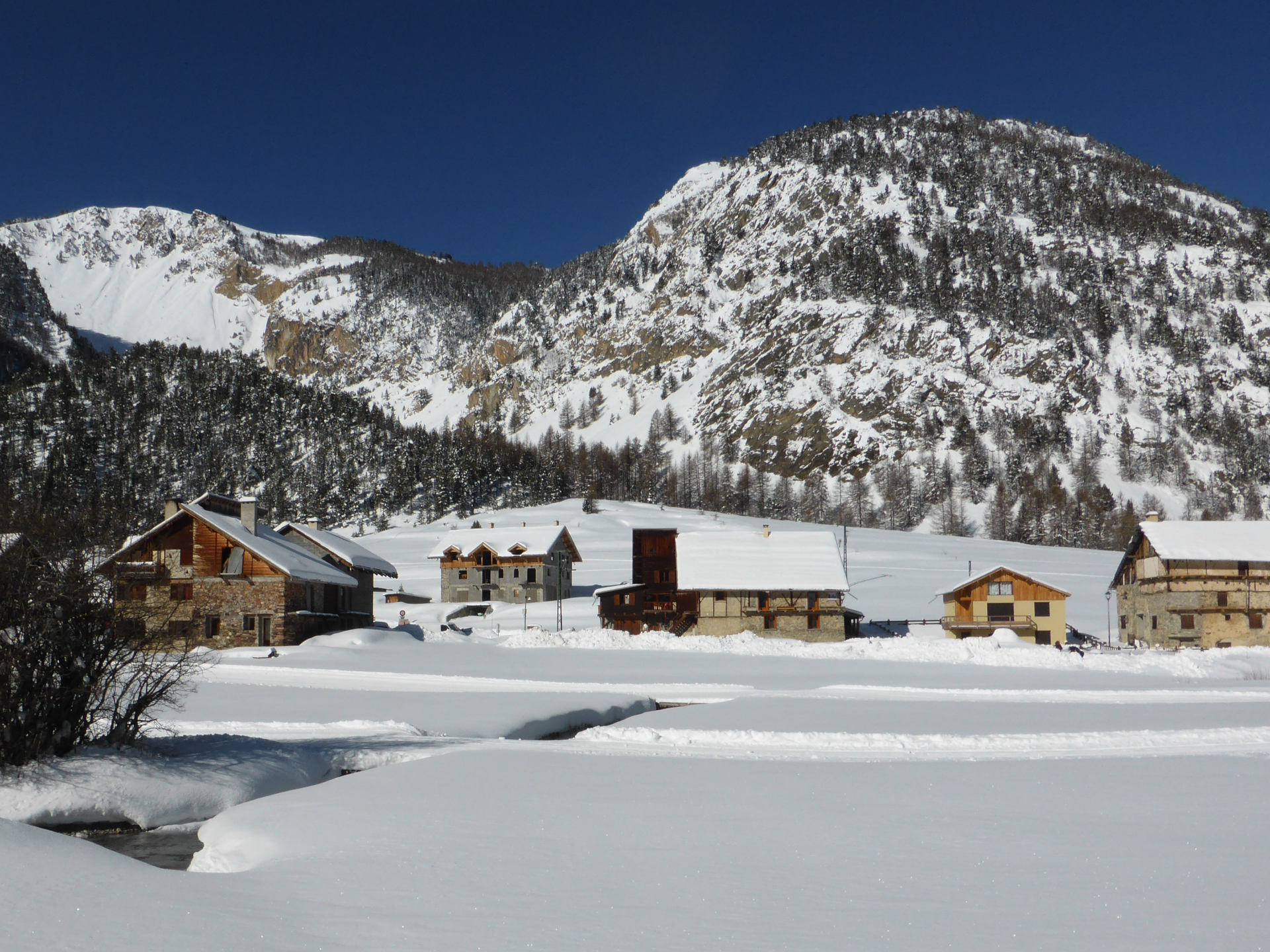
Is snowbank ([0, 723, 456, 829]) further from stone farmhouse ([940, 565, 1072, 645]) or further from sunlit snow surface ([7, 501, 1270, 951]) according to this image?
stone farmhouse ([940, 565, 1072, 645])

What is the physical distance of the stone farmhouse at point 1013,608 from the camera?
62.2 metres

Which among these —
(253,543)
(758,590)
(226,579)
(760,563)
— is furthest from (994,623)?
(226,579)

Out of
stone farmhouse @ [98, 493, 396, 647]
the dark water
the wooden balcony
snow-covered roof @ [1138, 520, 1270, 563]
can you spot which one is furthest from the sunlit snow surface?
the wooden balcony

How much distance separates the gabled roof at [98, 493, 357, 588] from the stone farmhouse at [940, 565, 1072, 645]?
135 ft

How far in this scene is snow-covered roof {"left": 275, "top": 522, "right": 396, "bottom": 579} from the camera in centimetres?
6144

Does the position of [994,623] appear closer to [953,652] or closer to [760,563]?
[760,563]

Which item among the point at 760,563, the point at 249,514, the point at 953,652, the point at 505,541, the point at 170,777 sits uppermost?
the point at 249,514

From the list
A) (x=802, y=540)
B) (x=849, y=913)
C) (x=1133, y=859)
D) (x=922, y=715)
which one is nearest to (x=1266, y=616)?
(x=802, y=540)

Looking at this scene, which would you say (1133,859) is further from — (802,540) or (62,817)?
(802,540)

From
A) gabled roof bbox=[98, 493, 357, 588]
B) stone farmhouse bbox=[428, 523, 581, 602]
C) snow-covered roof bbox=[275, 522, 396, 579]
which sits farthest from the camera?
stone farmhouse bbox=[428, 523, 581, 602]

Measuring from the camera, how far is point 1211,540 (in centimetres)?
5753

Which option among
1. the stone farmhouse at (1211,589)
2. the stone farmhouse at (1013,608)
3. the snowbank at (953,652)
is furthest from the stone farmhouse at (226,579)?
the stone farmhouse at (1211,589)

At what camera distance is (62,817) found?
47.6 feet

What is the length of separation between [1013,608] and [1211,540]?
487 inches
